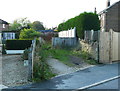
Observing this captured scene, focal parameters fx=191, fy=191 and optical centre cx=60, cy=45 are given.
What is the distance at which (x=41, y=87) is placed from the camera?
251 inches

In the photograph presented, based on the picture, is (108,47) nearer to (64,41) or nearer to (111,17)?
(64,41)

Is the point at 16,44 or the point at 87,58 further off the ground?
the point at 16,44

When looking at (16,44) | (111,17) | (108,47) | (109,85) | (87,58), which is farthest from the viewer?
(111,17)

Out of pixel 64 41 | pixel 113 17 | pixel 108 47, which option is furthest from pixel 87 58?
pixel 113 17

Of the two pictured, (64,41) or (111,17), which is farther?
(111,17)

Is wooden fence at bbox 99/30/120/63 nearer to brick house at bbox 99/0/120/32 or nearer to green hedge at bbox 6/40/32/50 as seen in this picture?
green hedge at bbox 6/40/32/50

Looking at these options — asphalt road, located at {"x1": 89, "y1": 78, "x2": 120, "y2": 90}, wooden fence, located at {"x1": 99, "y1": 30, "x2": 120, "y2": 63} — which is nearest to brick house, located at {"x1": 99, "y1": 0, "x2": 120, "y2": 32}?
wooden fence, located at {"x1": 99, "y1": 30, "x2": 120, "y2": 63}

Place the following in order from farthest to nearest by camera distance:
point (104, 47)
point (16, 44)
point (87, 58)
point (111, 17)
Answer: point (111, 17) → point (16, 44) → point (87, 58) → point (104, 47)

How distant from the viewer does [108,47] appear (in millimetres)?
12281

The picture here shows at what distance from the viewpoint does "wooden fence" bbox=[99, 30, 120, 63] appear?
39.3 feet

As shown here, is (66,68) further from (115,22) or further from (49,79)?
(115,22)

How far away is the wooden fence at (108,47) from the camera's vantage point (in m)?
12.0

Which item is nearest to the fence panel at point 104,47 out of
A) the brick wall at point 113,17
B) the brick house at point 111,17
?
the brick house at point 111,17

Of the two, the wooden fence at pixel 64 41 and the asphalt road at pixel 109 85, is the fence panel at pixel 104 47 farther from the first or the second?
the wooden fence at pixel 64 41
